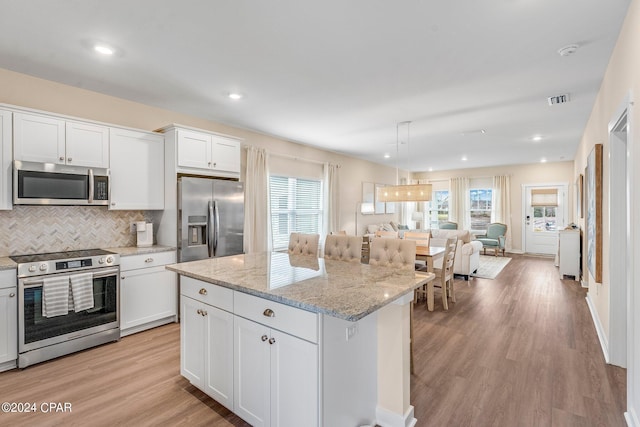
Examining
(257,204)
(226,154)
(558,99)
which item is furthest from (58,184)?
(558,99)

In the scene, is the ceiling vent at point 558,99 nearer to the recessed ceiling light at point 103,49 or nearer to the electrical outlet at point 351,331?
the electrical outlet at point 351,331

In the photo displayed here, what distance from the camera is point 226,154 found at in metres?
4.38

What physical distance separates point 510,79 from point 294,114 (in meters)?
2.61

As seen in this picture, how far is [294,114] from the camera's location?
4.43 m

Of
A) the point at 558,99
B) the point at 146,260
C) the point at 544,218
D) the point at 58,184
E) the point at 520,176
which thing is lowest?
the point at 146,260

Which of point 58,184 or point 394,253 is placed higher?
point 58,184

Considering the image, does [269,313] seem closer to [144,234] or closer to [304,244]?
[304,244]

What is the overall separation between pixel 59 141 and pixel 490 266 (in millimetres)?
8142

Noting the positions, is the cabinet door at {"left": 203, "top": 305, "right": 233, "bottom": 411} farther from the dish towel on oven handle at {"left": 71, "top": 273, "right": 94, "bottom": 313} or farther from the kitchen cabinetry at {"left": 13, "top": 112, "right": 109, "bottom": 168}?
the kitchen cabinetry at {"left": 13, "top": 112, "right": 109, "bottom": 168}

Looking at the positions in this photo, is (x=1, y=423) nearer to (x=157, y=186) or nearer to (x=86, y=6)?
(x=157, y=186)

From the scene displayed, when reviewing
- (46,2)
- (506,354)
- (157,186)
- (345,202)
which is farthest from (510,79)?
(345,202)

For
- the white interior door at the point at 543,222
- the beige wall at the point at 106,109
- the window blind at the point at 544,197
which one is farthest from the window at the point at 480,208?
the beige wall at the point at 106,109

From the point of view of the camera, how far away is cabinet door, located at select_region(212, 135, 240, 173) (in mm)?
4243

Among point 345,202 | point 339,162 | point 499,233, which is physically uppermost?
point 339,162
